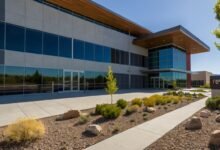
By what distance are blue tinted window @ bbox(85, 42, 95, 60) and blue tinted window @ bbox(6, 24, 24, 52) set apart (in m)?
9.83

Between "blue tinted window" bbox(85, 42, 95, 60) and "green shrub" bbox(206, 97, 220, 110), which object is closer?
"green shrub" bbox(206, 97, 220, 110)

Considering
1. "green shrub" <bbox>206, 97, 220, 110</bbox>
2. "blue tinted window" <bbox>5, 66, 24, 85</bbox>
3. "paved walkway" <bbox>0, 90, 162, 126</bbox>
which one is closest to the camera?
"paved walkway" <bbox>0, 90, 162, 126</bbox>

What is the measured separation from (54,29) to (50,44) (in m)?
2.16

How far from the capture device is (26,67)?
20922 millimetres

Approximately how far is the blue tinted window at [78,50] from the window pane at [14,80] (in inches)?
326

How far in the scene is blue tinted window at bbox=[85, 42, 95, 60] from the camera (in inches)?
1120

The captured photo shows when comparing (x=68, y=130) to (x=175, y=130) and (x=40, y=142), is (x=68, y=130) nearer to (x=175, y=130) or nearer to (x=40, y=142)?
(x=40, y=142)

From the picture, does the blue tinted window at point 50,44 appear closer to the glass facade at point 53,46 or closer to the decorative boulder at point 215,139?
the glass facade at point 53,46

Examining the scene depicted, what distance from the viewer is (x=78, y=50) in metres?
27.2

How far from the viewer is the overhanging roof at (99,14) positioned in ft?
82.6

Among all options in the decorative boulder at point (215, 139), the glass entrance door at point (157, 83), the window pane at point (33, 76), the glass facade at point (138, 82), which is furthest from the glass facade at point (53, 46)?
the decorative boulder at point (215, 139)

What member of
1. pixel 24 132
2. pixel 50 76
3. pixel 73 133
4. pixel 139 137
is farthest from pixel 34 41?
pixel 139 137

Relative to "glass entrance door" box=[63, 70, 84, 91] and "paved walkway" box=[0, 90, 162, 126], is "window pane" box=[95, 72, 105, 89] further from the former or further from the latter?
"paved walkway" box=[0, 90, 162, 126]

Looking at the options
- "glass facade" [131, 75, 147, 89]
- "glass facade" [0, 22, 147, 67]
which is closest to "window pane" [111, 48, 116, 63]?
"glass facade" [0, 22, 147, 67]
